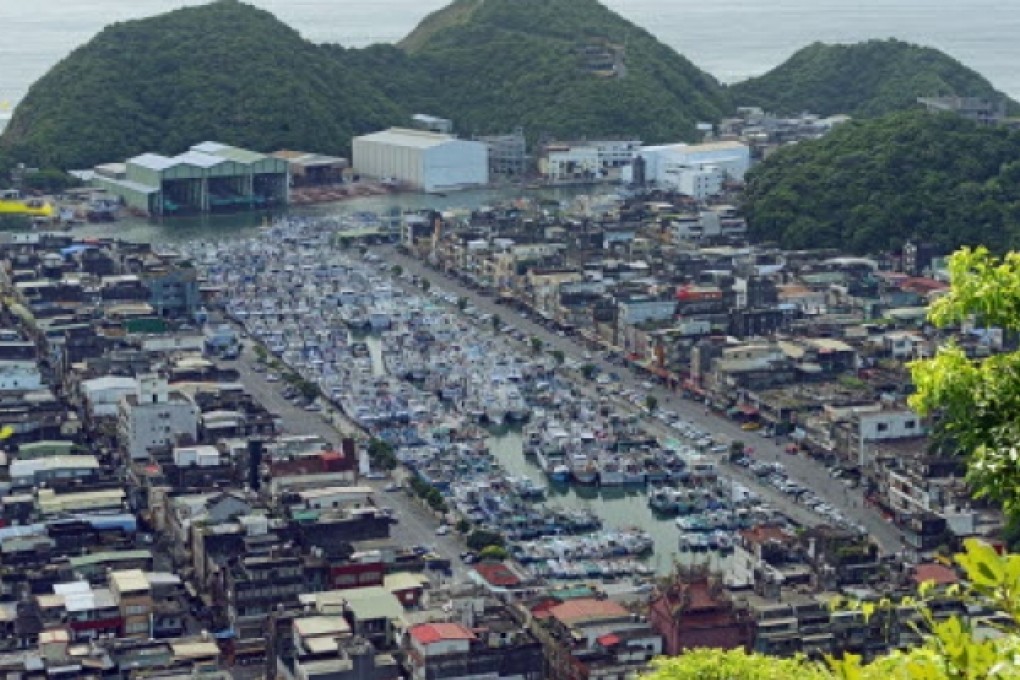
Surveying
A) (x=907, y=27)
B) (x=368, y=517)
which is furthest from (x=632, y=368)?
(x=907, y=27)

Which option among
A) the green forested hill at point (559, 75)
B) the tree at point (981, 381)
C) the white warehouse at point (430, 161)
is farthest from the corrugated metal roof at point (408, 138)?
the tree at point (981, 381)

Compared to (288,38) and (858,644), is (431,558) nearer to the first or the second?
(858,644)

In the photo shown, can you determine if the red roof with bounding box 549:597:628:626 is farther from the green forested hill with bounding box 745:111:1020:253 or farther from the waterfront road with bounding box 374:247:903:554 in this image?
the green forested hill with bounding box 745:111:1020:253

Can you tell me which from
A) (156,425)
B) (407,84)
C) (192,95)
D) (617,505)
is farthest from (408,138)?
(617,505)

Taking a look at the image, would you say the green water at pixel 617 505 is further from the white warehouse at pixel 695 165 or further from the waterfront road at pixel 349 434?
the white warehouse at pixel 695 165

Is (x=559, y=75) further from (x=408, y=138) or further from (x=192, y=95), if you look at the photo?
(x=192, y=95)

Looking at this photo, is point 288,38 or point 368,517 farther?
point 288,38

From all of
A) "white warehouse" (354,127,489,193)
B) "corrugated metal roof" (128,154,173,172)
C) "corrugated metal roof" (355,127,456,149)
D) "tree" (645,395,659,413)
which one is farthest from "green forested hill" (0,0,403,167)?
"tree" (645,395,659,413)
